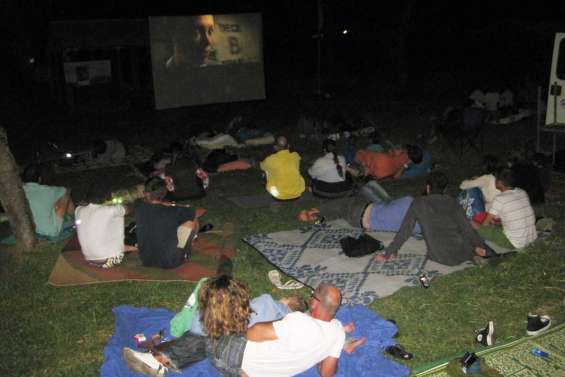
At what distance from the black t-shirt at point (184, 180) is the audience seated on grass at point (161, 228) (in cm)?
259

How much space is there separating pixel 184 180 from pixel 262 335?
546 cm

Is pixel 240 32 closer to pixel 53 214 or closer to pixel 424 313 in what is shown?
pixel 53 214

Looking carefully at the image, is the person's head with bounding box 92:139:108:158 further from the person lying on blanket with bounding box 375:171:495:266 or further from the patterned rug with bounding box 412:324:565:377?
the patterned rug with bounding box 412:324:565:377

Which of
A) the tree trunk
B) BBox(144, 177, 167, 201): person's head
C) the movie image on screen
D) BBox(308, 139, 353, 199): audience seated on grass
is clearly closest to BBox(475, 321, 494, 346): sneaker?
BBox(144, 177, 167, 201): person's head

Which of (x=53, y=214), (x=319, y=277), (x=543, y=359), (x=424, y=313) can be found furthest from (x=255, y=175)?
(x=543, y=359)

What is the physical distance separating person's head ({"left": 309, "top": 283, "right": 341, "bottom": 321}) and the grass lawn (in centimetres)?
118

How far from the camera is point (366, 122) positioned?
14.2 meters

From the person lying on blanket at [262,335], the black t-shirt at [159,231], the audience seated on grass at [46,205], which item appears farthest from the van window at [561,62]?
the audience seated on grass at [46,205]

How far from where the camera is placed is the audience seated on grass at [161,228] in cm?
607

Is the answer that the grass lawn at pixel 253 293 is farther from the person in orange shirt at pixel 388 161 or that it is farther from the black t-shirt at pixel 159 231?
the person in orange shirt at pixel 388 161

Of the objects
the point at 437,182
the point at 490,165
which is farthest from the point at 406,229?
the point at 490,165

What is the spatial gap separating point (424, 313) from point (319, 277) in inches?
49.2

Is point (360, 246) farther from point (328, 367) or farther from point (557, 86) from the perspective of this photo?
point (557, 86)

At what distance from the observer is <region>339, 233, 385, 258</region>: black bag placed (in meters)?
6.57
